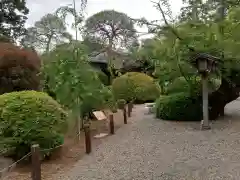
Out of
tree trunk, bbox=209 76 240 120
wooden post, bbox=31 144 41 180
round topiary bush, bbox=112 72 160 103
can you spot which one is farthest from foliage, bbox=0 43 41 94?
round topiary bush, bbox=112 72 160 103

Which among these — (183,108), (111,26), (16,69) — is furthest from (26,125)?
(111,26)

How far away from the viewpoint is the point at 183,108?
12445mm

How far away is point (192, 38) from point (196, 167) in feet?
17.9

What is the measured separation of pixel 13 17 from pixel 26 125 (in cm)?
2579

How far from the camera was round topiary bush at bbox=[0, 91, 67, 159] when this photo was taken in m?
6.69

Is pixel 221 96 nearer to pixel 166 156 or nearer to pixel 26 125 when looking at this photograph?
pixel 166 156

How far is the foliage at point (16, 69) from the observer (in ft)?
39.3

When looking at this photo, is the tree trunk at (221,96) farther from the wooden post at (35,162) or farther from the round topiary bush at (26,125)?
the wooden post at (35,162)

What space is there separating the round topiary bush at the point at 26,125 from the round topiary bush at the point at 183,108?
6.11 m

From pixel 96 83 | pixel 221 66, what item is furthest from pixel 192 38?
pixel 96 83

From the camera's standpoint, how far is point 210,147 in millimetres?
7785

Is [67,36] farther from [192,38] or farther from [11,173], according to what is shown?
[11,173]

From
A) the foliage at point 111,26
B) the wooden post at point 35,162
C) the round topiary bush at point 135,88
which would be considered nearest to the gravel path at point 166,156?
the wooden post at point 35,162

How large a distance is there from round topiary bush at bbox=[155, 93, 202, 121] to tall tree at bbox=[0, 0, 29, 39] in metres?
20.8
